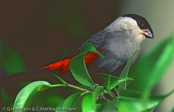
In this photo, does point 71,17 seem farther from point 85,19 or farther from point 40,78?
point 40,78

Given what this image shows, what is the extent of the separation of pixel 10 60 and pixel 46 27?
0.63 ft

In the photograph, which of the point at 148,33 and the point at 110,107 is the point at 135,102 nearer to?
the point at 110,107

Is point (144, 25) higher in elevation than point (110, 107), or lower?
higher

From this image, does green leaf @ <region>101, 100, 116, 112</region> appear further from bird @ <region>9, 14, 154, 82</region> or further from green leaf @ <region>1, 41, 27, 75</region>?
green leaf @ <region>1, 41, 27, 75</region>

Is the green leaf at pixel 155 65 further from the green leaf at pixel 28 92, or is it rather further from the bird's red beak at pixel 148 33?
the bird's red beak at pixel 148 33

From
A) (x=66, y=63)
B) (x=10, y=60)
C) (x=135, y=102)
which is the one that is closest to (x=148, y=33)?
(x=66, y=63)

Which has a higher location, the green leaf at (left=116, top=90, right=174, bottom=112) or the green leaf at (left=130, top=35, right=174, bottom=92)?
the green leaf at (left=130, top=35, right=174, bottom=92)

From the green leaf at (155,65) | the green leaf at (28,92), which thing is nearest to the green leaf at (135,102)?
the green leaf at (155,65)

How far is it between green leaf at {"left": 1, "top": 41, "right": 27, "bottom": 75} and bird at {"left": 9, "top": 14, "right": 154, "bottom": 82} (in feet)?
0.51

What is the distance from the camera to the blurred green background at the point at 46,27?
0.86 metres

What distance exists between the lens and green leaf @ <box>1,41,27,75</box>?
35.9 inches

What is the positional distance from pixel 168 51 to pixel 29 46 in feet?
2.21

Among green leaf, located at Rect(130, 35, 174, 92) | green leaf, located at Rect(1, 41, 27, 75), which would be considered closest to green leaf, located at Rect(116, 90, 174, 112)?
green leaf, located at Rect(130, 35, 174, 92)

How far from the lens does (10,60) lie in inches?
37.5
